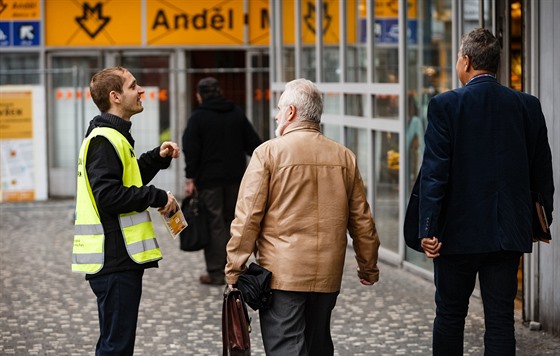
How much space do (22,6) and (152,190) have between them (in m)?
13.0

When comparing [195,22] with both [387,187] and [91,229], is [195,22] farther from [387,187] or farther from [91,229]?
[91,229]

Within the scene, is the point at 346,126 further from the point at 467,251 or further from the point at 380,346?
the point at 467,251

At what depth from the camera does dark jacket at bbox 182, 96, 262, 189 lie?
10.2 metres

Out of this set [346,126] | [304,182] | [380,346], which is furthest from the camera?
[346,126]

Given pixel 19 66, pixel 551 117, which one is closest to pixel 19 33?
pixel 19 66

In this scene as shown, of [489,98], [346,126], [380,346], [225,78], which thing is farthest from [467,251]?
[225,78]

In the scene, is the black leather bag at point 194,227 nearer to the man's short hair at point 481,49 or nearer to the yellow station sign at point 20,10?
the man's short hair at point 481,49

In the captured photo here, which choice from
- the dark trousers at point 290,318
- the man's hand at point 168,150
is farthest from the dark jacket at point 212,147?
the dark trousers at point 290,318

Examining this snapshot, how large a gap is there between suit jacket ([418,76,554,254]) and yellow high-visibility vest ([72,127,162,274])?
4.28 feet

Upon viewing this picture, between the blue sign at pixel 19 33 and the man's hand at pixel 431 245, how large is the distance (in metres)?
13.4

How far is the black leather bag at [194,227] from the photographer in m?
10.1

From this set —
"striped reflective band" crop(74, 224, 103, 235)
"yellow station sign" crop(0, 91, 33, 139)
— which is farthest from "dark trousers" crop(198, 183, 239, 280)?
"yellow station sign" crop(0, 91, 33, 139)

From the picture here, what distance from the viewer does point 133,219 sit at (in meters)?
5.61

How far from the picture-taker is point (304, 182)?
5434 mm
